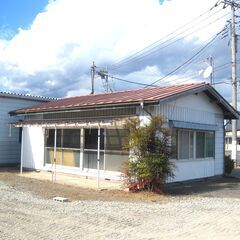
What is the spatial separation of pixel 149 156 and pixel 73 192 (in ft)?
8.56

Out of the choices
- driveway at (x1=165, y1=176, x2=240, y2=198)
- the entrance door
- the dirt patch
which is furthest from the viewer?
the entrance door

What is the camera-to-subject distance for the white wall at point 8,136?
908 inches

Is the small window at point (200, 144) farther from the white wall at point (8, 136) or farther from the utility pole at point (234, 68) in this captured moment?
the white wall at point (8, 136)

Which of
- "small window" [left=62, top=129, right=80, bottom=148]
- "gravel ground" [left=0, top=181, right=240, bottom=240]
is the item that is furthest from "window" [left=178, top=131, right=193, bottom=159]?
"small window" [left=62, top=129, right=80, bottom=148]

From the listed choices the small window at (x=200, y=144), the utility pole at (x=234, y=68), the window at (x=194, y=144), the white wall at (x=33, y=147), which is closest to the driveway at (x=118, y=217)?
the window at (x=194, y=144)

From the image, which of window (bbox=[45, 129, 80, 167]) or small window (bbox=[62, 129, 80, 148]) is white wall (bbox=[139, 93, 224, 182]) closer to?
small window (bbox=[62, 129, 80, 148])

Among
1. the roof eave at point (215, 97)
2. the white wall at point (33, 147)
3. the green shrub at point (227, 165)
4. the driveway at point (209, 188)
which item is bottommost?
the driveway at point (209, 188)

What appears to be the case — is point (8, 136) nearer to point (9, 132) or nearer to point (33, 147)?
point (9, 132)

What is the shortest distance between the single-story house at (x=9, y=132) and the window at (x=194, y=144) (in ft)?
32.1

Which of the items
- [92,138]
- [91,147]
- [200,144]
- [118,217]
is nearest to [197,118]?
[200,144]

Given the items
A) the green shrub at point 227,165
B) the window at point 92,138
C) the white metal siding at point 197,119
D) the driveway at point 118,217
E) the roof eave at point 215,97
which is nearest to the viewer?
the driveway at point 118,217

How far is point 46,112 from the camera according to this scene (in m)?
20.4

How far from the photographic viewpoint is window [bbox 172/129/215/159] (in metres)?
17.4

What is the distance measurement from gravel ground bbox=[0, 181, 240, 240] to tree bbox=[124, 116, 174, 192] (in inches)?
46.5
